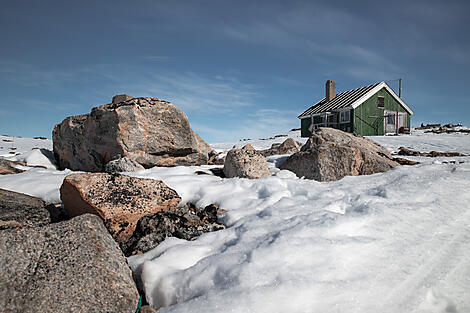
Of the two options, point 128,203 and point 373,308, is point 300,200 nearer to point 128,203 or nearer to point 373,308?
point 373,308

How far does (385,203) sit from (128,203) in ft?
8.66

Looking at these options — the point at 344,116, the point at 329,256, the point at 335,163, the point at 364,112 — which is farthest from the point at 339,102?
the point at 329,256

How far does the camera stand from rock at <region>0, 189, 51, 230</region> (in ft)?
8.73

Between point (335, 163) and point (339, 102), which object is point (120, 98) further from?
point (339, 102)

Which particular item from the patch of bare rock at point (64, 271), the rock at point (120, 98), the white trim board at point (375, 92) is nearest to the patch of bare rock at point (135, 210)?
the patch of bare rock at point (64, 271)

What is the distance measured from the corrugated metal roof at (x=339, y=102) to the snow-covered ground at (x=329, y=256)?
16.2m

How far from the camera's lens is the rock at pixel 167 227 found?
8.11ft

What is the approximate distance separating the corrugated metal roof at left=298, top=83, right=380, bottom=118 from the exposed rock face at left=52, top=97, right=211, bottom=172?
14.5 m

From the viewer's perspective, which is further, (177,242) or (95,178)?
(95,178)

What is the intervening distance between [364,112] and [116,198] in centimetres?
1836

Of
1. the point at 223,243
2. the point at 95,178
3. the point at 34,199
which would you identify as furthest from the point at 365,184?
the point at 34,199

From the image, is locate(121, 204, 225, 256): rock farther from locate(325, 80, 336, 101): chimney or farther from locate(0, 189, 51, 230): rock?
locate(325, 80, 336, 101): chimney

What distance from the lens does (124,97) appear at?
785cm

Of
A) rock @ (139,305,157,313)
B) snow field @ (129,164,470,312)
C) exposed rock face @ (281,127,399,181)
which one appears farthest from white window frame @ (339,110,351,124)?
rock @ (139,305,157,313)
